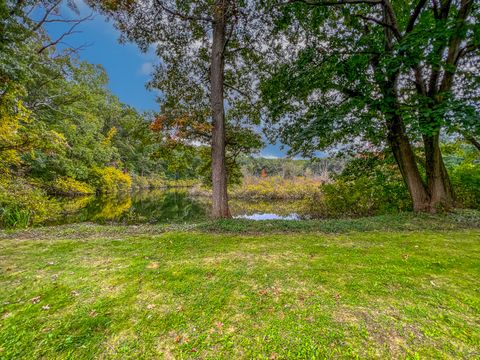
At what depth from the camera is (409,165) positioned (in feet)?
21.4

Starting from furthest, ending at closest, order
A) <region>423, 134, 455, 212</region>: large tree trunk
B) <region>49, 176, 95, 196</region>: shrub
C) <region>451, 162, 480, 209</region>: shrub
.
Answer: <region>49, 176, 95, 196</region>: shrub, <region>451, 162, 480, 209</region>: shrub, <region>423, 134, 455, 212</region>: large tree trunk

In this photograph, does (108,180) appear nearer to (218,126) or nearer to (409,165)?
(218,126)

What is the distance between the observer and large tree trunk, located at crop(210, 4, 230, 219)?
6523 mm

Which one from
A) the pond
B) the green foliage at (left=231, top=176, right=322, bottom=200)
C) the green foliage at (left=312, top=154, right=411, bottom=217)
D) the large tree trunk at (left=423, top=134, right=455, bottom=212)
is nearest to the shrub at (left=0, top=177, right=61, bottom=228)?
the pond

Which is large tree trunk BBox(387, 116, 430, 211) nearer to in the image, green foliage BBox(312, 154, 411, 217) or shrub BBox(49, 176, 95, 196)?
green foliage BBox(312, 154, 411, 217)

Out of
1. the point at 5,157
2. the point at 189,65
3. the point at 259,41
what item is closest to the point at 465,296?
the point at 259,41

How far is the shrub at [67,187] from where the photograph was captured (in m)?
17.2

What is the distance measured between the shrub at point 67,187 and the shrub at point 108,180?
2.47 metres

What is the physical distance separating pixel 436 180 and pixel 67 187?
2315 cm

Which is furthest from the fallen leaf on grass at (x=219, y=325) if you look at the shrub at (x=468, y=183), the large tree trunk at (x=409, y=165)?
the shrub at (x=468, y=183)

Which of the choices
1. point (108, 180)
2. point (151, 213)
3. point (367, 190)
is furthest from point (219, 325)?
point (108, 180)

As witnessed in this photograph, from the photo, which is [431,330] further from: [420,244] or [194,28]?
[194,28]

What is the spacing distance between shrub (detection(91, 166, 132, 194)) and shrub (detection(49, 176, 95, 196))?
2.47 meters

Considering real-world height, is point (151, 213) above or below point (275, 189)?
below
